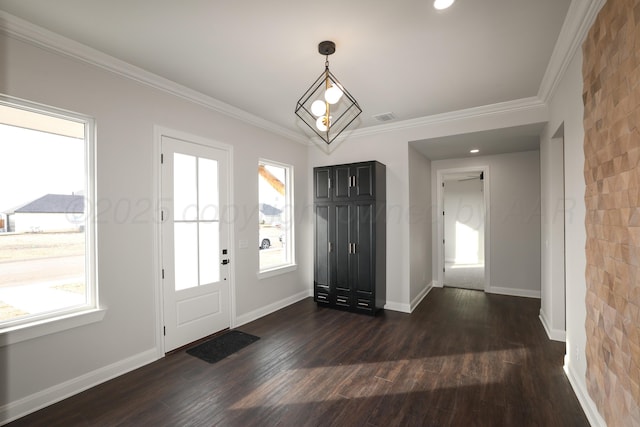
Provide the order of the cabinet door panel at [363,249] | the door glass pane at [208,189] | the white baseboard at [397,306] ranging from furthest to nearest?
the white baseboard at [397,306]
the cabinet door panel at [363,249]
the door glass pane at [208,189]

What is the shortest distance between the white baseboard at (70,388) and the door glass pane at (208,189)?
1.52 m

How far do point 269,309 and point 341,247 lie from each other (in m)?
1.41

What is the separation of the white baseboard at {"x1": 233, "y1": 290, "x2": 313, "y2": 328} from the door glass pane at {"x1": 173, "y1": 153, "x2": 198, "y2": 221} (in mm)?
1508

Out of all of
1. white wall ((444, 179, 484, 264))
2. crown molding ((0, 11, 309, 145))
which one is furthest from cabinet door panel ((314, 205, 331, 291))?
white wall ((444, 179, 484, 264))

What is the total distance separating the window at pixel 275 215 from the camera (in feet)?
→ 14.4

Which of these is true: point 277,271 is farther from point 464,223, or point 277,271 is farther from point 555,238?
point 464,223

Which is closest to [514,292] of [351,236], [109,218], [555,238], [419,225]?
[419,225]

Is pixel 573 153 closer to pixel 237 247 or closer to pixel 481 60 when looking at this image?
pixel 481 60

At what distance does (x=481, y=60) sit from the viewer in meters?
2.67

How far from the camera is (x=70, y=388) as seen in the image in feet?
7.72

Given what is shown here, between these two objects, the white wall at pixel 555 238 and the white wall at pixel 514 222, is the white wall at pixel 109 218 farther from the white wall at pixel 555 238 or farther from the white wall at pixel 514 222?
the white wall at pixel 514 222

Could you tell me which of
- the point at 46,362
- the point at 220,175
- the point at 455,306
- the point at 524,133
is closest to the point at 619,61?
the point at 524,133

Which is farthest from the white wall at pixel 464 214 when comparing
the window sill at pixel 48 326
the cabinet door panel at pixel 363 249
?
the window sill at pixel 48 326

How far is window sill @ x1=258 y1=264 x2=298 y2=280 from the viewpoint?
167 inches
